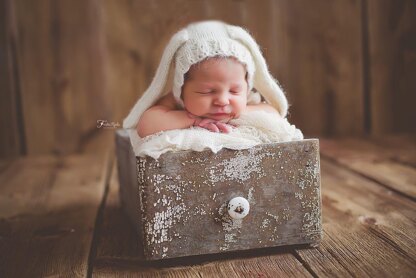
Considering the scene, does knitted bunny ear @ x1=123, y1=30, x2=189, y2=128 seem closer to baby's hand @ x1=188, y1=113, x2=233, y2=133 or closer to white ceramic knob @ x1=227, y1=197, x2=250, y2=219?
baby's hand @ x1=188, y1=113, x2=233, y2=133

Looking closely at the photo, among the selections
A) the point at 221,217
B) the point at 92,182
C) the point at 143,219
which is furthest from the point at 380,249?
the point at 92,182

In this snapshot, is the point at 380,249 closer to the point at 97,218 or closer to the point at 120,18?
the point at 97,218

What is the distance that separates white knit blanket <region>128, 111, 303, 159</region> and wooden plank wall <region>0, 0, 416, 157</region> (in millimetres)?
1179

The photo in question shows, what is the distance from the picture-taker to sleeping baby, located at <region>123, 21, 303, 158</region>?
112cm

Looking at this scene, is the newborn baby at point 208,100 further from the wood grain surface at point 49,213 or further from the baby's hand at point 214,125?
the wood grain surface at point 49,213

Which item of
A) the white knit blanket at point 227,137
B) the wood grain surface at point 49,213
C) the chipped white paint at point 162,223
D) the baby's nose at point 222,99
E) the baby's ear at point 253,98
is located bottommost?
the wood grain surface at point 49,213

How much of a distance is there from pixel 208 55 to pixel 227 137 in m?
0.18

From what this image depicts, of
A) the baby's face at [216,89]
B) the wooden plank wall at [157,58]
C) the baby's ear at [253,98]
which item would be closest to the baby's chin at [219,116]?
the baby's face at [216,89]

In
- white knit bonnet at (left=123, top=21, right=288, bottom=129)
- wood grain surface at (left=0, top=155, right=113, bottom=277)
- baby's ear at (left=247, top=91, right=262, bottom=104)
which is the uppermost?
white knit bonnet at (left=123, top=21, right=288, bottom=129)

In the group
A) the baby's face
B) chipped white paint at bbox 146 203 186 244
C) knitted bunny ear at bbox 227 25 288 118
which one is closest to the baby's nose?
the baby's face

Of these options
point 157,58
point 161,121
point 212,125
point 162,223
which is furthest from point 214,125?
point 157,58

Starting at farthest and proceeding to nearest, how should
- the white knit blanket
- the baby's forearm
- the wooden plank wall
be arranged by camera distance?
the wooden plank wall
the baby's forearm
the white knit blanket

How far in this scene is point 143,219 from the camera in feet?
3.45

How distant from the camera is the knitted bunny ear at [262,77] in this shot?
1187 millimetres
